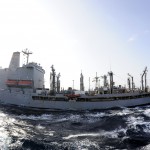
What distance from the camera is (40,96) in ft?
135

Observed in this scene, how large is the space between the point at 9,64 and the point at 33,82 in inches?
328

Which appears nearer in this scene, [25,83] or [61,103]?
[61,103]

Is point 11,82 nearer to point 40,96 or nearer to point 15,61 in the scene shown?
point 15,61

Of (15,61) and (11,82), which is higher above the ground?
(15,61)

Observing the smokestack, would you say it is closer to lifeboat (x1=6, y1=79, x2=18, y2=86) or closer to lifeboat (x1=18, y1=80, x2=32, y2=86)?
lifeboat (x1=6, y1=79, x2=18, y2=86)

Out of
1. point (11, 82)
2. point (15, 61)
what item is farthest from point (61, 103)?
point (15, 61)

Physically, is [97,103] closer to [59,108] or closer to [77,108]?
[77,108]

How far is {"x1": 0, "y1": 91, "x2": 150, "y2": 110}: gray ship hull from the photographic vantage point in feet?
131

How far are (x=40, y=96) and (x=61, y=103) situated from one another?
4.67 meters

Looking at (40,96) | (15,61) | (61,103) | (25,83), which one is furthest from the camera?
(15,61)

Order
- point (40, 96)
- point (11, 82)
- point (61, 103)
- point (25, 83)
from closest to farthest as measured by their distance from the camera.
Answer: point (61, 103) → point (40, 96) → point (25, 83) → point (11, 82)

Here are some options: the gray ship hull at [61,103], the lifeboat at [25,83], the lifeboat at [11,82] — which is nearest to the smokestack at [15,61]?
the lifeboat at [11,82]

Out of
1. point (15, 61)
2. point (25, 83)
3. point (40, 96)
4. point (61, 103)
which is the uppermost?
point (15, 61)

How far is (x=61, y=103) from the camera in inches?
1578
